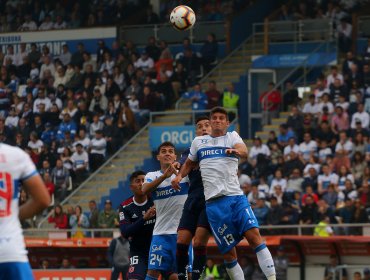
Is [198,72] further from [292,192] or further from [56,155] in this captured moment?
[292,192]

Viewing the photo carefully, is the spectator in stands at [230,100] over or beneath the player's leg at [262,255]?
over

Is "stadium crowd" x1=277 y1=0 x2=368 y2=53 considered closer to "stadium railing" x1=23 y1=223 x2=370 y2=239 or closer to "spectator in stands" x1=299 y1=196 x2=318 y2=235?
"spectator in stands" x1=299 y1=196 x2=318 y2=235

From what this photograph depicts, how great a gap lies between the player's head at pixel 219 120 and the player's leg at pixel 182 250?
1513 mm

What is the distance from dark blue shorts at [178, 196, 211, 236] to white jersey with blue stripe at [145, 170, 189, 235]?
0.38 meters

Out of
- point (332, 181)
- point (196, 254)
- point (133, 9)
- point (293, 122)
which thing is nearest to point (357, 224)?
point (332, 181)

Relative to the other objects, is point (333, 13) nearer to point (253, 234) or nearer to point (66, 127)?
point (66, 127)

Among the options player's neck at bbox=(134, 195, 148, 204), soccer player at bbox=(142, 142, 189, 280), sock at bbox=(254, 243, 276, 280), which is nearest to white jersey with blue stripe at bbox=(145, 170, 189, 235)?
soccer player at bbox=(142, 142, 189, 280)

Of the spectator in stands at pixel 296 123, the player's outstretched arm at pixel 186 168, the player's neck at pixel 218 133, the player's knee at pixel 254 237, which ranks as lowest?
the player's knee at pixel 254 237

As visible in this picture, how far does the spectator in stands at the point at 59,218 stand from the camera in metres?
29.2

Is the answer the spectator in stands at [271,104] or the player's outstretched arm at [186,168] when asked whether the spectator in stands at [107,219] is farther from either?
the player's outstretched arm at [186,168]

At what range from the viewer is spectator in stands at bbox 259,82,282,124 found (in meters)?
31.5

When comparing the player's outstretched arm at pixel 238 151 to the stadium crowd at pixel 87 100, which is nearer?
the player's outstretched arm at pixel 238 151

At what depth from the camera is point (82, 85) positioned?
34.8 meters

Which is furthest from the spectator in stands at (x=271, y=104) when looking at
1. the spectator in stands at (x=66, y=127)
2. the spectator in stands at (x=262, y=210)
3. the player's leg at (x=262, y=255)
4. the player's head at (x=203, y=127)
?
the player's leg at (x=262, y=255)
